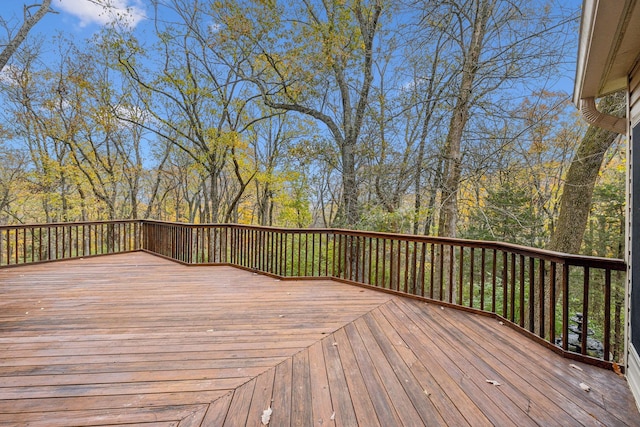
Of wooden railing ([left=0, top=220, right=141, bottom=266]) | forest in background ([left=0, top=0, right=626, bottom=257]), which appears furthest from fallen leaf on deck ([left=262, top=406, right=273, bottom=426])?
wooden railing ([left=0, top=220, right=141, bottom=266])

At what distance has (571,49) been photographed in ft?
15.1

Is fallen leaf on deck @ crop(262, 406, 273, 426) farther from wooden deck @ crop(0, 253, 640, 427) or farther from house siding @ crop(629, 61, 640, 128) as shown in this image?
house siding @ crop(629, 61, 640, 128)

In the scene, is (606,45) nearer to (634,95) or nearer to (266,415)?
(634,95)

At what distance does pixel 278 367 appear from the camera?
1988 mm

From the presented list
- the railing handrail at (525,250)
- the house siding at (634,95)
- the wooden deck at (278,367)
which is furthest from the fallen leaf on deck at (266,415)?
the house siding at (634,95)

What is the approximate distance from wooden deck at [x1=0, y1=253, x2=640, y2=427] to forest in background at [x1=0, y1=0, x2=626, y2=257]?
3204 mm

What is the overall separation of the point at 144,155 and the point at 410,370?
1350cm

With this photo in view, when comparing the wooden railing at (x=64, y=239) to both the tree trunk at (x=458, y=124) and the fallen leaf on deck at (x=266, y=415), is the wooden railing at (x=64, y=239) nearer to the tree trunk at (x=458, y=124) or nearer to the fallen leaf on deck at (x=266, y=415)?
the fallen leaf on deck at (x=266, y=415)

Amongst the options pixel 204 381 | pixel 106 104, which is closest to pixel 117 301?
pixel 204 381

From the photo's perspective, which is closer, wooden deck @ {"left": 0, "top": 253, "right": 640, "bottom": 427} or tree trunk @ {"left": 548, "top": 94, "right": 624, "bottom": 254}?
wooden deck @ {"left": 0, "top": 253, "right": 640, "bottom": 427}

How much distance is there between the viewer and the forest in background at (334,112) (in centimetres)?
525

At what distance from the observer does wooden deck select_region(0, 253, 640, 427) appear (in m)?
1.53

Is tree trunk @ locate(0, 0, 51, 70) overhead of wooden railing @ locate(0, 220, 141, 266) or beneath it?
overhead

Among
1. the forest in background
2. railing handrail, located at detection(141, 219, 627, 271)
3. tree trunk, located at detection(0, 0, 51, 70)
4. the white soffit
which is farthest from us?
tree trunk, located at detection(0, 0, 51, 70)
